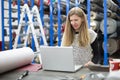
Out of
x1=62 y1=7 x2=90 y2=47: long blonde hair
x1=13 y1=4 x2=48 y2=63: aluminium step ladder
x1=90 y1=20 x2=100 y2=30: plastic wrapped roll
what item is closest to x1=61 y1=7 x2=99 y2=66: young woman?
x1=62 y1=7 x2=90 y2=47: long blonde hair

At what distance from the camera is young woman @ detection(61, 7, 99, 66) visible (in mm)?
2113

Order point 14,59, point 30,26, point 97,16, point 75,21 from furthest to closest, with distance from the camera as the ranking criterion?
point 97,16, point 30,26, point 75,21, point 14,59

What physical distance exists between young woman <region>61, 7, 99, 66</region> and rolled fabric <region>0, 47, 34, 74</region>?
1.45 ft

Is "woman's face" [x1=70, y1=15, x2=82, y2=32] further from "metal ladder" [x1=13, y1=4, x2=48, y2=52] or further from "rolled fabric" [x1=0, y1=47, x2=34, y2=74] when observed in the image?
"metal ladder" [x1=13, y1=4, x2=48, y2=52]

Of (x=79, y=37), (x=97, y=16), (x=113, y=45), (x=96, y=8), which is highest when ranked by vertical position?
(x=96, y=8)

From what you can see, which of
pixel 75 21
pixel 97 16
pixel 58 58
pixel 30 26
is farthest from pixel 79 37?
pixel 97 16

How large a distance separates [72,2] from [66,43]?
1857mm

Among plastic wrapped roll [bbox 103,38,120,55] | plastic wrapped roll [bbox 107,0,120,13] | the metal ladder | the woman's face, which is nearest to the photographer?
the woman's face

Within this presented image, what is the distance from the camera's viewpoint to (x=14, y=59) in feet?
5.57

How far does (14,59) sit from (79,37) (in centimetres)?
73

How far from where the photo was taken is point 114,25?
3137mm

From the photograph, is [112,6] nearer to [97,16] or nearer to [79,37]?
[97,16]

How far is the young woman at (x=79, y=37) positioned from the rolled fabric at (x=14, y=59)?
1.45 feet

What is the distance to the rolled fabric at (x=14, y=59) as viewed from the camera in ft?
5.22
